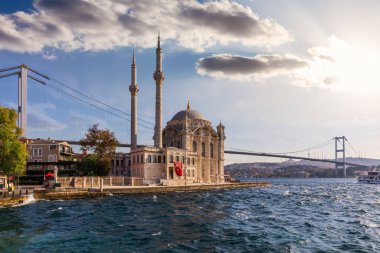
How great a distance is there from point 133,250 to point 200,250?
3177 mm

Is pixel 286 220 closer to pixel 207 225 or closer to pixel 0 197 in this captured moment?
pixel 207 225

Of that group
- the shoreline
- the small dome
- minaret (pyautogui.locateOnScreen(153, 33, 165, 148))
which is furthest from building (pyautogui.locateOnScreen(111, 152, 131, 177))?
the small dome

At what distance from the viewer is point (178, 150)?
75.2 m

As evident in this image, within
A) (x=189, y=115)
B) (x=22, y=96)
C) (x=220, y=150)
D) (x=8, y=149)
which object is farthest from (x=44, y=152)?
(x=220, y=150)

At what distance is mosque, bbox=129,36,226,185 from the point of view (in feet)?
231

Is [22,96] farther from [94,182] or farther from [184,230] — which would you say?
[184,230]

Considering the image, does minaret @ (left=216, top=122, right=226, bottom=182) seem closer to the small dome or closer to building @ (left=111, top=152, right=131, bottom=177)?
the small dome

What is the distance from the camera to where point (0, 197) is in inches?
1476

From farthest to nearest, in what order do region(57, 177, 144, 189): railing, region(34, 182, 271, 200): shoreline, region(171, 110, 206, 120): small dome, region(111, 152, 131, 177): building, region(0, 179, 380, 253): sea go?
1. region(171, 110, 206, 120): small dome
2. region(111, 152, 131, 177): building
3. region(57, 177, 144, 189): railing
4. region(34, 182, 271, 200): shoreline
5. region(0, 179, 380, 253): sea

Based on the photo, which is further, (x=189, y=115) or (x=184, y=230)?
(x=189, y=115)

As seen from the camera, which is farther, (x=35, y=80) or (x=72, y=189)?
(x=35, y=80)

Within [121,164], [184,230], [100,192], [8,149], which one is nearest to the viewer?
[184,230]

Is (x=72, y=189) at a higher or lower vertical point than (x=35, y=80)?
lower

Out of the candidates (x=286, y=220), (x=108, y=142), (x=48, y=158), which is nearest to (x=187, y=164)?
(x=108, y=142)
